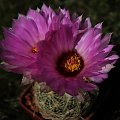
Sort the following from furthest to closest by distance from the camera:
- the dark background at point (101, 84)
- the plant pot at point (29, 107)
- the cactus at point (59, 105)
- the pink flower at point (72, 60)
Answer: the dark background at point (101, 84) → the plant pot at point (29, 107) → the cactus at point (59, 105) → the pink flower at point (72, 60)

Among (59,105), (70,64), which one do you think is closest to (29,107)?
(59,105)

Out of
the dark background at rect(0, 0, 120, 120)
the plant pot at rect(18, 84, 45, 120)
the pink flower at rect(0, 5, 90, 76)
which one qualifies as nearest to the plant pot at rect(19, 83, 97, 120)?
the plant pot at rect(18, 84, 45, 120)

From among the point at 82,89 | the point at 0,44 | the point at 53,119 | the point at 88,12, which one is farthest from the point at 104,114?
the point at 88,12

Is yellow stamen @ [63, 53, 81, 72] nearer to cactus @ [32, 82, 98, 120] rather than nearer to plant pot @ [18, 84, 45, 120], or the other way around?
cactus @ [32, 82, 98, 120]

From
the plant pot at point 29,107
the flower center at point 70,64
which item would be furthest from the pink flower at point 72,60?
the plant pot at point 29,107

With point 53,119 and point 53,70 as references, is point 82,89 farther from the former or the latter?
point 53,119

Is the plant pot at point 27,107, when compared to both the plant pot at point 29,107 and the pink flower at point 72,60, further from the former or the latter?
the pink flower at point 72,60

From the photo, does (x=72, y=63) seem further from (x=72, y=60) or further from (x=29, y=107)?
(x=29, y=107)
